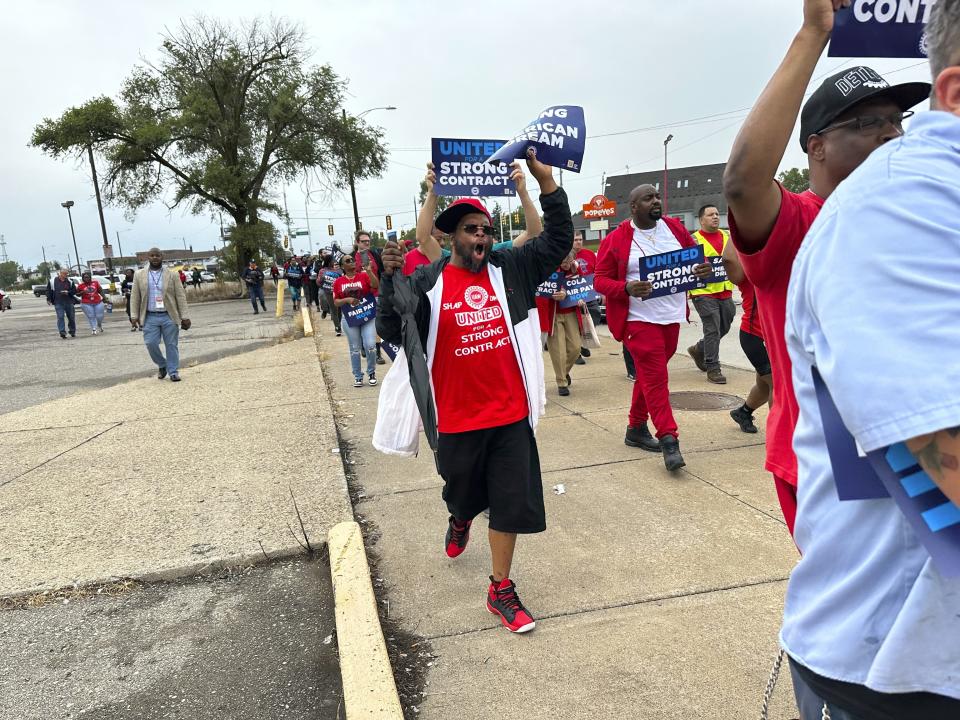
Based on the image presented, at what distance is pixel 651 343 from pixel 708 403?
2.13 m

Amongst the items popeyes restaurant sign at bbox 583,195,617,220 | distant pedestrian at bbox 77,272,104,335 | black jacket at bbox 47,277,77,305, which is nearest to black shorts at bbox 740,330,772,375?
black jacket at bbox 47,277,77,305

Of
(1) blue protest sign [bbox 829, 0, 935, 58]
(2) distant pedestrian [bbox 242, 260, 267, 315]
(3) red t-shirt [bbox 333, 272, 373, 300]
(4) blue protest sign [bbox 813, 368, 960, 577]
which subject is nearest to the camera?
(4) blue protest sign [bbox 813, 368, 960, 577]

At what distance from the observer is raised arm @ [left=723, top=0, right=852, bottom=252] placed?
140 centimetres

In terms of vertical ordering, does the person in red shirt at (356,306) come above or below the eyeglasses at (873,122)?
below

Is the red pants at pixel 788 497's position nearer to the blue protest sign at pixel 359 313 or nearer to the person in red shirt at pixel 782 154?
the person in red shirt at pixel 782 154

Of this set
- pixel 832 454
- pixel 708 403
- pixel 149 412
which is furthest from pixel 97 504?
pixel 708 403

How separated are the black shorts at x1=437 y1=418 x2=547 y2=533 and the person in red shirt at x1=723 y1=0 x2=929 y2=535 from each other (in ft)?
4.33

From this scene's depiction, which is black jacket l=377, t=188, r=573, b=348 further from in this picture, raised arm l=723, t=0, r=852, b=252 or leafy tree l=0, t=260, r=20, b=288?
leafy tree l=0, t=260, r=20, b=288

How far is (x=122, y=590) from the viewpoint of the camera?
3537 millimetres

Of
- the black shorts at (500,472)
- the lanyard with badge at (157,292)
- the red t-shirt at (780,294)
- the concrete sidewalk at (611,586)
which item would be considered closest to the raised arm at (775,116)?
the red t-shirt at (780,294)

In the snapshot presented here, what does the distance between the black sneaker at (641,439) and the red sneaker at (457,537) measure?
7.39ft

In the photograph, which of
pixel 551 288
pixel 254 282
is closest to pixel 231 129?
pixel 254 282

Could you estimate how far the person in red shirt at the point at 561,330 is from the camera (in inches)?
303

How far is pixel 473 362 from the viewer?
305cm
